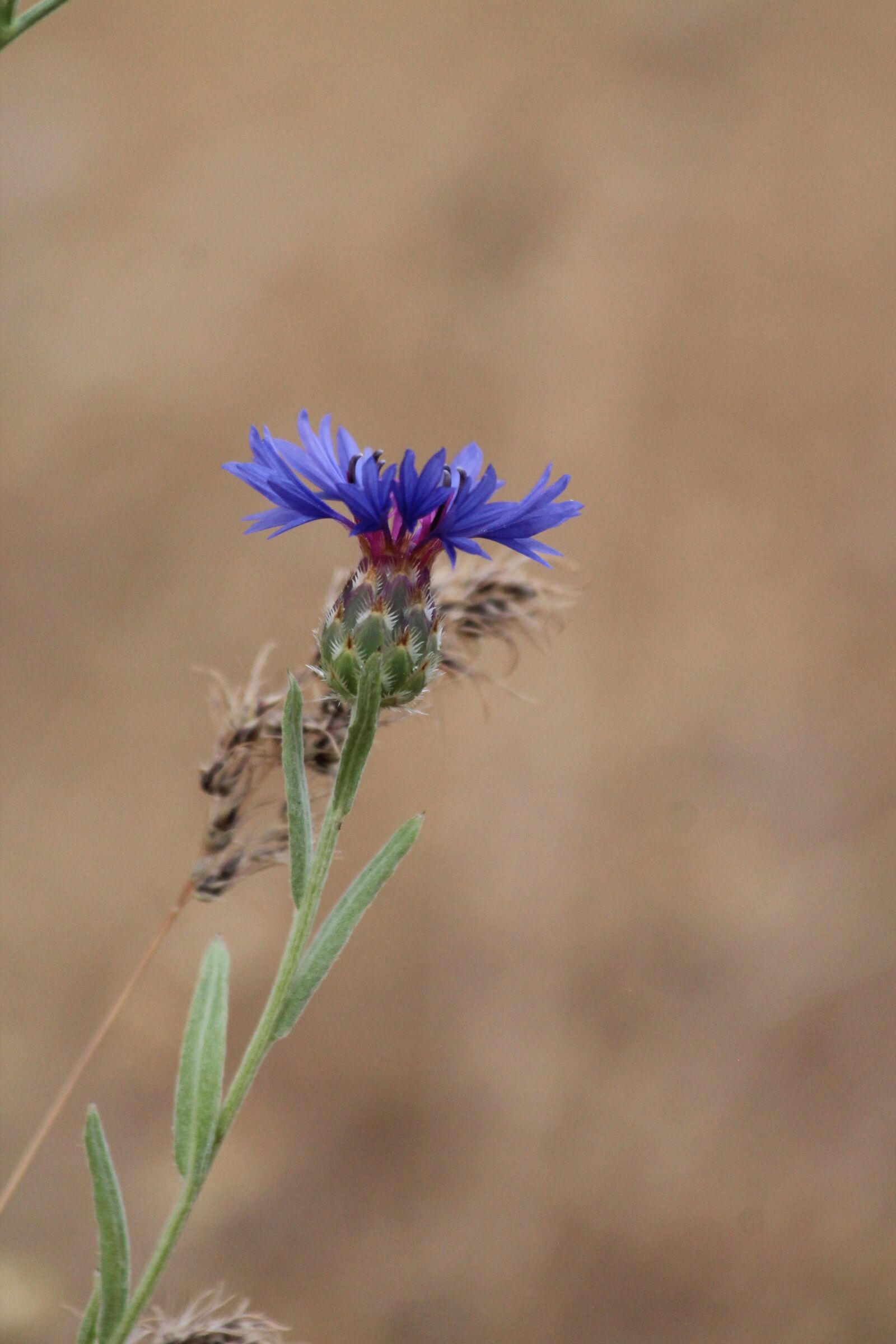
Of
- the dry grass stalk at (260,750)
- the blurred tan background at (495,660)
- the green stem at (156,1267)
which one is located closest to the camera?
the green stem at (156,1267)

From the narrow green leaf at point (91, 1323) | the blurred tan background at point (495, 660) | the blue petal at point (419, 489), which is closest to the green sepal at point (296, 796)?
the blue petal at point (419, 489)

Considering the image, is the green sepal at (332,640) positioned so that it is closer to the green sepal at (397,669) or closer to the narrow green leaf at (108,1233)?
the green sepal at (397,669)

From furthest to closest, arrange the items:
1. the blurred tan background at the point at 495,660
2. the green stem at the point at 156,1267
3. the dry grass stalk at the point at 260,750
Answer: the blurred tan background at the point at 495,660
the dry grass stalk at the point at 260,750
the green stem at the point at 156,1267

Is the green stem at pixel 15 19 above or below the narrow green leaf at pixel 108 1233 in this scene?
above

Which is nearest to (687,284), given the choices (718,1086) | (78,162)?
(78,162)

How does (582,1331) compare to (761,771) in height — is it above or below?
below

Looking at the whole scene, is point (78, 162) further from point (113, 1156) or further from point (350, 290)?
point (113, 1156)

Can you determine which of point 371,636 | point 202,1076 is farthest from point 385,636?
point 202,1076

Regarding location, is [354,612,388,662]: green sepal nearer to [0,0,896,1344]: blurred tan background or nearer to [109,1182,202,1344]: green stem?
[109,1182,202,1344]: green stem
